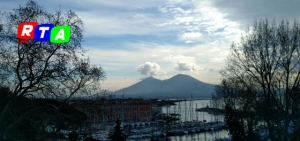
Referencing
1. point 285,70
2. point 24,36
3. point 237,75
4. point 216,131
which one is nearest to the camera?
point 24,36

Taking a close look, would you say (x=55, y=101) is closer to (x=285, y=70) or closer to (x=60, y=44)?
(x=60, y=44)

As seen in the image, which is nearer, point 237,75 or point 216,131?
point 237,75

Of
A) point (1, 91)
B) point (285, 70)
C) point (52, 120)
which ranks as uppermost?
point (285, 70)

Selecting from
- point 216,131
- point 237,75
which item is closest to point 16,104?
point 237,75

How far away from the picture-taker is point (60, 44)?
12.4m

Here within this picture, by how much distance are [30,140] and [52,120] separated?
1.69 meters

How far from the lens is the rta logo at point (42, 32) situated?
11.9 meters

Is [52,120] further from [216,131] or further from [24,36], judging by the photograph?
[216,131]

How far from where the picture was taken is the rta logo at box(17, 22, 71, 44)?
1190 cm

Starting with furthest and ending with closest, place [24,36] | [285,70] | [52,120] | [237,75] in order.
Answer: [237,75]
[285,70]
[52,120]
[24,36]

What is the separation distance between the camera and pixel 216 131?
234ft

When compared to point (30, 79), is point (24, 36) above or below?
above

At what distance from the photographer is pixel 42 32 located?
472 inches

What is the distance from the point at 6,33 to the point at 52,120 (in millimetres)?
3910
